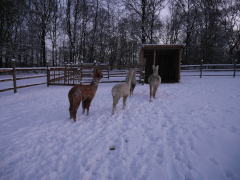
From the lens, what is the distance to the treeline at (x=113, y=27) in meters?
15.8

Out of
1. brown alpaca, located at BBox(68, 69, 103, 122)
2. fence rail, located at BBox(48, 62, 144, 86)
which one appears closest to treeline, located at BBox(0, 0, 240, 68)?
fence rail, located at BBox(48, 62, 144, 86)

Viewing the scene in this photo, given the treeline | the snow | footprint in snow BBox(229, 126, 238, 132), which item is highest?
the treeline

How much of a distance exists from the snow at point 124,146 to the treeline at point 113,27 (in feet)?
48.7

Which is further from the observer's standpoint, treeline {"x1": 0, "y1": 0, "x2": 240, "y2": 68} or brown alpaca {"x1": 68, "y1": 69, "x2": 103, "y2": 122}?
treeline {"x1": 0, "y1": 0, "x2": 240, "y2": 68}

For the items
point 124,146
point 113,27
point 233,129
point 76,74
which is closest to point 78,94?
point 124,146

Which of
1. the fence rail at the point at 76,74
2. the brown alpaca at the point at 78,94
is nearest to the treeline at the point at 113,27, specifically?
the fence rail at the point at 76,74

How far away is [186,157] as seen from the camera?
1.83m

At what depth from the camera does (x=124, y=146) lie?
2.15m

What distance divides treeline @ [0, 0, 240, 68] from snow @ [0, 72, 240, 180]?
1483 cm

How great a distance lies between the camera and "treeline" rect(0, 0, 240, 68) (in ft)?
52.0

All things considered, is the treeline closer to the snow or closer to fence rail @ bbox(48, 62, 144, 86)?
fence rail @ bbox(48, 62, 144, 86)

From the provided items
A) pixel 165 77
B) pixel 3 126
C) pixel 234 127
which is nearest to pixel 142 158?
pixel 234 127

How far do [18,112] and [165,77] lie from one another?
10.6 metres

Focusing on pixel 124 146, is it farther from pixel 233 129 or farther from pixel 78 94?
pixel 233 129
